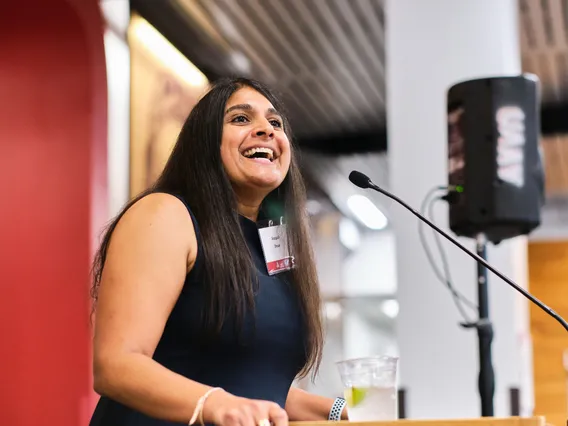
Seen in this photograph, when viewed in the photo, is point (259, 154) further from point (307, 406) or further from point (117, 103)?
point (117, 103)

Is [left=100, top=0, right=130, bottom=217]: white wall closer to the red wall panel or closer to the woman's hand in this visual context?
the red wall panel

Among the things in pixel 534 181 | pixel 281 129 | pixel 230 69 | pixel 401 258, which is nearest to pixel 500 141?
pixel 534 181

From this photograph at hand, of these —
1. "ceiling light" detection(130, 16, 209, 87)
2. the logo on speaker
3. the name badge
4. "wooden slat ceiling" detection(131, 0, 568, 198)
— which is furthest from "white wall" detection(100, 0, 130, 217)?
the name badge

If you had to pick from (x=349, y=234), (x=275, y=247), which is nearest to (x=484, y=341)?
(x=275, y=247)

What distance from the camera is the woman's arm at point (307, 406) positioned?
1.70 m

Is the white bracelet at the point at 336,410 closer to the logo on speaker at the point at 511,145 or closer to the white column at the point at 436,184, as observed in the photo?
the logo on speaker at the point at 511,145

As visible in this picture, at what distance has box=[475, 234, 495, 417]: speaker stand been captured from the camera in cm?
314

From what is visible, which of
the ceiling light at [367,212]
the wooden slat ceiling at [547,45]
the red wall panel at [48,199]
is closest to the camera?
the red wall panel at [48,199]

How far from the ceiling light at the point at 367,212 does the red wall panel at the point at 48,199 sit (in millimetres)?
6854

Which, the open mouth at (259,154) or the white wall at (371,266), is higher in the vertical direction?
the white wall at (371,266)

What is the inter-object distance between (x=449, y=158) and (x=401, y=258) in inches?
31.8

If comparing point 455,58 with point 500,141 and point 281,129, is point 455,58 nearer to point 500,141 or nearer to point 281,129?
point 500,141

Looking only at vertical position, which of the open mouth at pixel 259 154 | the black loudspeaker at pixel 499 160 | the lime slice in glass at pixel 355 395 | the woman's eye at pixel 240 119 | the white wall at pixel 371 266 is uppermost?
the white wall at pixel 371 266

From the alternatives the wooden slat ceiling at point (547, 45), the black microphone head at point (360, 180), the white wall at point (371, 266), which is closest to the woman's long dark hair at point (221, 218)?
the black microphone head at point (360, 180)
